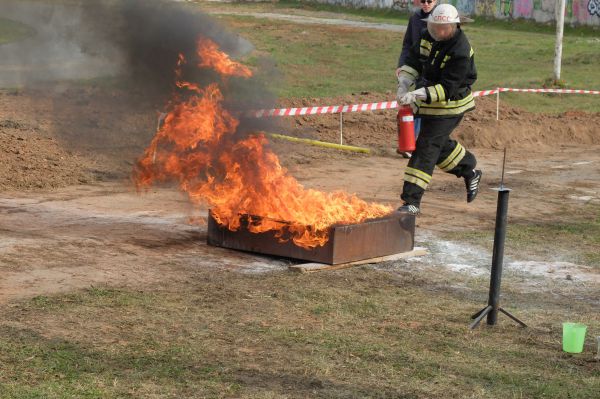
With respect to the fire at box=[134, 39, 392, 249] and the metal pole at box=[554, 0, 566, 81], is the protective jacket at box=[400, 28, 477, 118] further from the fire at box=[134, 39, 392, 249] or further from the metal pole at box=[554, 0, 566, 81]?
the metal pole at box=[554, 0, 566, 81]

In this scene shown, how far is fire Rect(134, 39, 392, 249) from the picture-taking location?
8.96m

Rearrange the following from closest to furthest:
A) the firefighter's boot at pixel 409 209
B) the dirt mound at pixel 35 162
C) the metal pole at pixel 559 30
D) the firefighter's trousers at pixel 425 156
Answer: the firefighter's boot at pixel 409 209 < the firefighter's trousers at pixel 425 156 < the dirt mound at pixel 35 162 < the metal pole at pixel 559 30

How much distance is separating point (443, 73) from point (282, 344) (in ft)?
13.4

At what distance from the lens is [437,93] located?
31.7ft

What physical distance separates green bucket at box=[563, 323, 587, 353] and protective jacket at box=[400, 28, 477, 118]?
139 inches

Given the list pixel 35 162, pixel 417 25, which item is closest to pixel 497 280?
pixel 417 25

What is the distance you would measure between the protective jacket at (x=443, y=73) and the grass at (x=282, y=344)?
2.27m

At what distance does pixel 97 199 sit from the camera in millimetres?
11398

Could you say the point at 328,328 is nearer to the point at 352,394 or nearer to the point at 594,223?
the point at 352,394

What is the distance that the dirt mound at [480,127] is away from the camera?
1692 cm

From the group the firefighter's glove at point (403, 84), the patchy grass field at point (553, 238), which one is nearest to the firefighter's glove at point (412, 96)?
the firefighter's glove at point (403, 84)

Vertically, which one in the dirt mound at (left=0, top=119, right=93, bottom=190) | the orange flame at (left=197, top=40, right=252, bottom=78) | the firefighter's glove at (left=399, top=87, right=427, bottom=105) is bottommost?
the dirt mound at (left=0, top=119, right=93, bottom=190)

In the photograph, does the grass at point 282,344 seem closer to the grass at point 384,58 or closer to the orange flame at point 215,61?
the orange flame at point 215,61

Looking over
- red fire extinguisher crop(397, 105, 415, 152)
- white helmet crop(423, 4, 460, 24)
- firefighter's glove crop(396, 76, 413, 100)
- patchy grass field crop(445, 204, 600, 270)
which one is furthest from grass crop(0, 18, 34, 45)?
patchy grass field crop(445, 204, 600, 270)
